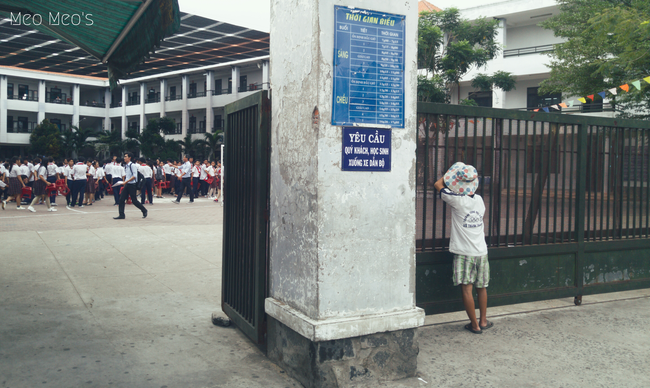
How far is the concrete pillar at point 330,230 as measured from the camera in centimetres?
333

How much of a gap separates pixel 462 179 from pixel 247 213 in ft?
6.26

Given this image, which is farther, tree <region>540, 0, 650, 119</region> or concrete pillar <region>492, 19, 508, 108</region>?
concrete pillar <region>492, 19, 508, 108</region>

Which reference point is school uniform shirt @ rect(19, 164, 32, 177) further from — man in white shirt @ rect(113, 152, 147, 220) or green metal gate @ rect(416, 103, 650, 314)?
green metal gate @ rect(416, 103, 650, 314)

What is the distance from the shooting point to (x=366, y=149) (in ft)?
11.4

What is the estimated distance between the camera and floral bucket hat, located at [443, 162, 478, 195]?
4.48 metres

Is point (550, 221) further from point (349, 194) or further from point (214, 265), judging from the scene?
point (214, 265)

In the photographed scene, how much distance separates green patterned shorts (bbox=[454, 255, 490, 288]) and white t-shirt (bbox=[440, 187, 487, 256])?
0.06 metres

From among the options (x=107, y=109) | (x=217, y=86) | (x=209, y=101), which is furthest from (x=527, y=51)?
(x=107, y=109)

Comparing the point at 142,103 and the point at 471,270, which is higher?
the point at 142,103

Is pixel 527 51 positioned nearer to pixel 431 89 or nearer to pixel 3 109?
pixel 431 89

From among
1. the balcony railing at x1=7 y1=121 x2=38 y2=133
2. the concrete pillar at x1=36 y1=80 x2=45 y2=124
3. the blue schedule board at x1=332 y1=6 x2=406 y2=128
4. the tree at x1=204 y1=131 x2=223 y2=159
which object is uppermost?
the concrete pillar at x1=36 y1=80 x2=45 y2=124

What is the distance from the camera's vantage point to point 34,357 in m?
3.77

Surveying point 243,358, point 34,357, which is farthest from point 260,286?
point 34,357

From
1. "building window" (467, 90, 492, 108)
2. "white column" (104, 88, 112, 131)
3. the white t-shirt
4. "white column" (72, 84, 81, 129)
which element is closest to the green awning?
the white t-shirt
